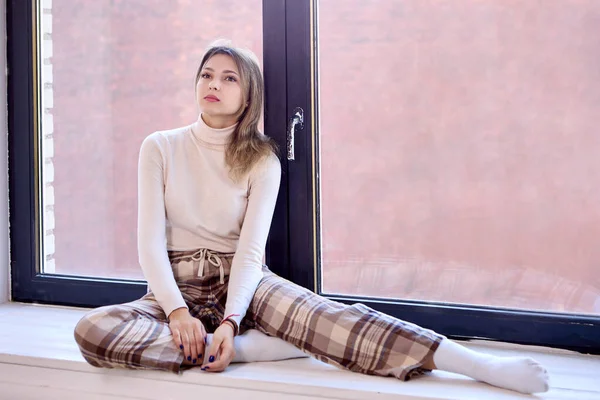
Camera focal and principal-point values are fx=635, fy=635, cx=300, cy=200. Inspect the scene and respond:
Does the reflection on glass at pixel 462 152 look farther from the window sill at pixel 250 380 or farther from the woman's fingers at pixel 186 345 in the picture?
the woman's fingers at pixel 186 345

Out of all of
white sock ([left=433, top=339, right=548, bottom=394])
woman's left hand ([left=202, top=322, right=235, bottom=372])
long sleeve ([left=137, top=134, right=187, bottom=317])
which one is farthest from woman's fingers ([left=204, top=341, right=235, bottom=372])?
white sock ([left=433, top=339, right=548, bottom=394])

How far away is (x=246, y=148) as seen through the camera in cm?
166


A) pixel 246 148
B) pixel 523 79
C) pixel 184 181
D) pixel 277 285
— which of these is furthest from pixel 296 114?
pixel 523 79

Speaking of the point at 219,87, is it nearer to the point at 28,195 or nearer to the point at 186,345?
the point at 186,345

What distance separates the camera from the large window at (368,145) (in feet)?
5.27

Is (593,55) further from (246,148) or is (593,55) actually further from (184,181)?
(184,181)

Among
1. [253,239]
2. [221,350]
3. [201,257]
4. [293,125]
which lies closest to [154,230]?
[201,257]

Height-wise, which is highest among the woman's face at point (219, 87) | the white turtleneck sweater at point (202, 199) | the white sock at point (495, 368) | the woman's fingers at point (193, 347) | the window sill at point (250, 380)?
the woman's face at point (219, 87)

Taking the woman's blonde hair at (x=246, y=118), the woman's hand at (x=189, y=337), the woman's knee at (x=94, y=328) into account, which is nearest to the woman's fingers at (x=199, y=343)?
the woman's hand at (x=189, y=337)

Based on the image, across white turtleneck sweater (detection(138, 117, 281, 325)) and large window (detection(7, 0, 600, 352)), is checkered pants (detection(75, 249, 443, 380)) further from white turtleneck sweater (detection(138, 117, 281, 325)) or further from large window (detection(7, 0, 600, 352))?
large window (detection(7, 0, 600, 352))

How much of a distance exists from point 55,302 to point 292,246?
82 centimetres

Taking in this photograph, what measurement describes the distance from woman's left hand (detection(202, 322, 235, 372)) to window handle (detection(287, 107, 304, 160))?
563 millimetres

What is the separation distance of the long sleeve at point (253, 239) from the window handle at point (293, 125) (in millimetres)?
79

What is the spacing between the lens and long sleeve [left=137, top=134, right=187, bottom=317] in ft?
4.90
